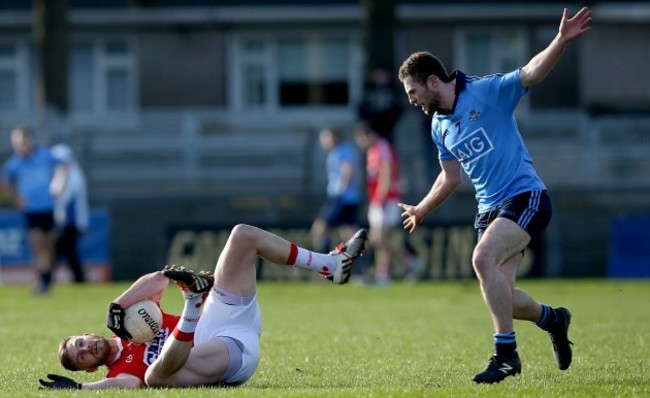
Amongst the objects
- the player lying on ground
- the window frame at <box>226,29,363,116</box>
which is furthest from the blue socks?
the window frame at <box>226,29,363,116</box>

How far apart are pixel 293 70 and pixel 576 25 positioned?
29644mm

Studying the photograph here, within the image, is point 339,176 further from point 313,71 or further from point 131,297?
point 313,71

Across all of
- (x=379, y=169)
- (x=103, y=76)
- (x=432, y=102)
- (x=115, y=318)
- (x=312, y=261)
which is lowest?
(x=379, y=169)

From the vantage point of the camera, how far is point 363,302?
18.5 meters

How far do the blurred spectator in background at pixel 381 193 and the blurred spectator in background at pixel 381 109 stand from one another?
4.38 meters

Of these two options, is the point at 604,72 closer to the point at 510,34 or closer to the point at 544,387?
the point at 510,34

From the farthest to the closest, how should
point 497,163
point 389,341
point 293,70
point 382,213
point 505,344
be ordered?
point 293,70, point 382,213, point 389,341, point 497,163, point 505,344

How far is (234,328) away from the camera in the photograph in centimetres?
906

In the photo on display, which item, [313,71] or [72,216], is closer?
[72,216]

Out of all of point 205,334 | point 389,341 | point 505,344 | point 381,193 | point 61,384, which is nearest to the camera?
point 61,384

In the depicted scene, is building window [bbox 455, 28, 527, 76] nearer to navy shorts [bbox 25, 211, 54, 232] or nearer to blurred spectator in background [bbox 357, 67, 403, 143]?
blurred spectator in background [bbox 357, 67, 403, 143]

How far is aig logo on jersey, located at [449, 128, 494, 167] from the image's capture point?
30.5ft

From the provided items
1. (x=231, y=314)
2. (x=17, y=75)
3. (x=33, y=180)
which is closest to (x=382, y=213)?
(x=33, y=180)

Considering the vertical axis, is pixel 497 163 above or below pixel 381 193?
above
